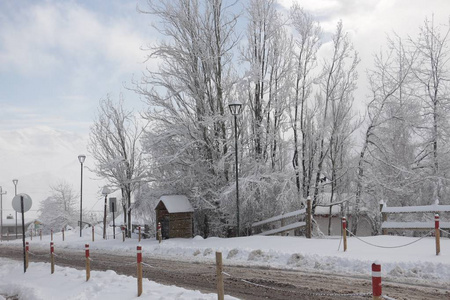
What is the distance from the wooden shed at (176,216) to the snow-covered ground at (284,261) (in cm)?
388

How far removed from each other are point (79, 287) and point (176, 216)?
12.4 meters

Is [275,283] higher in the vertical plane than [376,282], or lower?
lower

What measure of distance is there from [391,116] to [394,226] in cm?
1287

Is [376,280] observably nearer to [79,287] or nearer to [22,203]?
[79,287]

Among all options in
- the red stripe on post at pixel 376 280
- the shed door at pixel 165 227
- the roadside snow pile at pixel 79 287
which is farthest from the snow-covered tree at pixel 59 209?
the red stripe on post at pixel 376 280

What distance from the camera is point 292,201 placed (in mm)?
22516

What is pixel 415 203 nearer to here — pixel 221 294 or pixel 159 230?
pixel 159 230

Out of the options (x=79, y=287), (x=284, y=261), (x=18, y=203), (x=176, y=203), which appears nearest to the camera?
(x=79, y=287)

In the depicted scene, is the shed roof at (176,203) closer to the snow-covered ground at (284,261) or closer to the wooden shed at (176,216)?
the wooden shed at (176,216)

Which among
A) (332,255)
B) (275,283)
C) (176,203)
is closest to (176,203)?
(176,203)

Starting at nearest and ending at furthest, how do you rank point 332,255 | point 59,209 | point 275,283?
point 275,283
point 332,255
point 59,209

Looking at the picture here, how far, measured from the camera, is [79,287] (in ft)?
37.4

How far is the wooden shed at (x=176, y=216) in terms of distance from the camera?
23625 millimetres

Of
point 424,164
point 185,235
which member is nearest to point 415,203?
point 424,164
